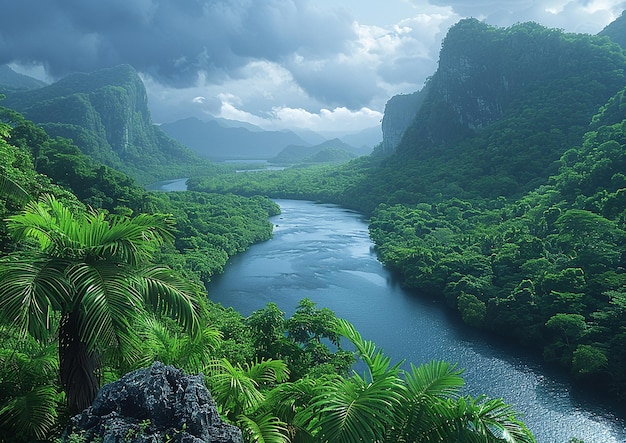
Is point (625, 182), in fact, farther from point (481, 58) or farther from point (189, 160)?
point (189, 160)

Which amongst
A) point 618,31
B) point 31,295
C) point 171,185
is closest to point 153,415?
point 31,295

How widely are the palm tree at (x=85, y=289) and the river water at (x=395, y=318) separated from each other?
5019 mm

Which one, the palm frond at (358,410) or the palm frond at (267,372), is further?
the palm frond at (267,372)

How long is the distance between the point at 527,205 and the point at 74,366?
52.1 meters

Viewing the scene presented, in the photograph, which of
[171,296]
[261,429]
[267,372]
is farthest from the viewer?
[267,372]

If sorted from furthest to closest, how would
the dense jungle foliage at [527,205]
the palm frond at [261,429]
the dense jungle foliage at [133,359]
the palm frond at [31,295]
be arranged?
the dense jungle foliage at [527,205], the palm frond at [261,429], the dense jungle foliage at [133,359], the palm frond at [31,295]

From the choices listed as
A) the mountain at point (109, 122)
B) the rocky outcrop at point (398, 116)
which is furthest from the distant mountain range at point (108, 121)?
the rocky outcrop at point (398, 116)

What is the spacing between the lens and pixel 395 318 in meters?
31.7

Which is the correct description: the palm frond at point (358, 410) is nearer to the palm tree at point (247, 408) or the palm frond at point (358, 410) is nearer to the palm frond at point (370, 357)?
the palm frond at point (370, 357)

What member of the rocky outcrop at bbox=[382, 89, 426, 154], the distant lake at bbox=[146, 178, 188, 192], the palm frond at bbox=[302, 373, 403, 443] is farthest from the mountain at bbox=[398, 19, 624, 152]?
the palm frond at bbox=[302, 373, 403, 443]

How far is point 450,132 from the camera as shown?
108m

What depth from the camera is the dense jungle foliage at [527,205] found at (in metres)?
27.3

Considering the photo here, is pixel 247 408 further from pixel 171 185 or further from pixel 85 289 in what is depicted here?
pixel 171 185

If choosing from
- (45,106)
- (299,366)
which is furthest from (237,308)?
(45,106)
